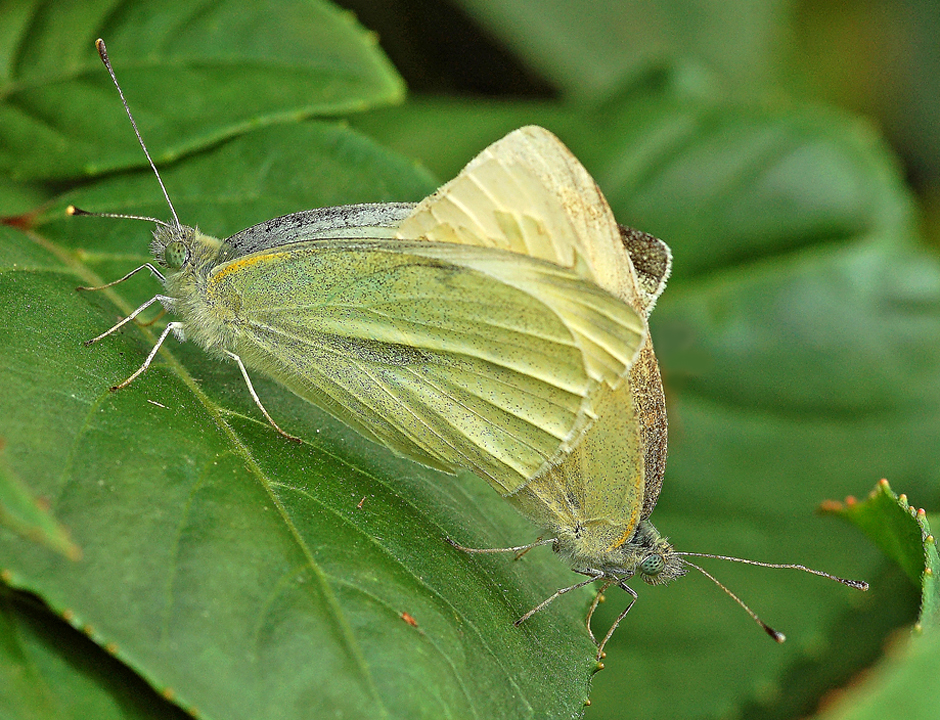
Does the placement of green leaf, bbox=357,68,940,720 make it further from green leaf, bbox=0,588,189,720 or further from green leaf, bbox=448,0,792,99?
green leaf, bbox=0,588,189,720

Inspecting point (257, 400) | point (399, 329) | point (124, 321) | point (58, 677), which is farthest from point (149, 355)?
point (58, 677)

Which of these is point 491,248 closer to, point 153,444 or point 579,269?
point 579,269

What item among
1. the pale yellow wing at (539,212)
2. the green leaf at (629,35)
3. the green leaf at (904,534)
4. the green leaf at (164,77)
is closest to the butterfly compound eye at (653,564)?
the green leaf at (904,534)

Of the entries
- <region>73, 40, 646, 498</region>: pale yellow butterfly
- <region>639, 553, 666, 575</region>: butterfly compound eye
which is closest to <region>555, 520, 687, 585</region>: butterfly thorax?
<region>639, 553, 666, 575</region>: butterfly compound eye

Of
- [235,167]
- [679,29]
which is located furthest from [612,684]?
[679,29]

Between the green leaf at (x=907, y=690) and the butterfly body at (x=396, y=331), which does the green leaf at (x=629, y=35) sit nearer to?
the butterfly body at (x=396, y=331)

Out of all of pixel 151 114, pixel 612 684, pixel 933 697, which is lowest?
pixel 612 684
